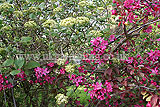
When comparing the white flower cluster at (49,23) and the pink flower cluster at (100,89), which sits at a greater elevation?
the white flower cluster at (49,23)

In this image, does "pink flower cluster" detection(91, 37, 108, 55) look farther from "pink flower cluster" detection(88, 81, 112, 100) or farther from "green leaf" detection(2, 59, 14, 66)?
"green leaf" detection(2, 59, 14, 66)

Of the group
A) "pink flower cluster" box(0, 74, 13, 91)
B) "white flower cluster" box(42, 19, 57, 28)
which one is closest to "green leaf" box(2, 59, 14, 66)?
"pink flower cluster" box(0, 74, 13, 91)

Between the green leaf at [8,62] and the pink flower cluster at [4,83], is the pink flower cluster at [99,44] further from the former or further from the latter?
the pink flower cluster at [4,83]

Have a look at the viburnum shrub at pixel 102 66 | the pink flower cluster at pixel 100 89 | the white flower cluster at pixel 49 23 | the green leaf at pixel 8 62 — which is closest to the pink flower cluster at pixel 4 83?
the viburnum shrub at pixel 102 66

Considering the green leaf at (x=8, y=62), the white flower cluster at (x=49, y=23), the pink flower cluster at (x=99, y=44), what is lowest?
the green leaf at (x=8, y=62)

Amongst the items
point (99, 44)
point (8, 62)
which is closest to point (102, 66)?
point (99, 44)

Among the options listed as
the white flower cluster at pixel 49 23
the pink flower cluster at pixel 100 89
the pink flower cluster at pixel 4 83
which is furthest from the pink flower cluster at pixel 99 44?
the pink flower cluster at pixel 4 83

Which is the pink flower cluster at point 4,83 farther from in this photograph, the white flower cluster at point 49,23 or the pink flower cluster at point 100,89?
the pink flower cluster at point 100,89

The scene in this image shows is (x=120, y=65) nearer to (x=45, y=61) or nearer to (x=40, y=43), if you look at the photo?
(x=45, y=61)

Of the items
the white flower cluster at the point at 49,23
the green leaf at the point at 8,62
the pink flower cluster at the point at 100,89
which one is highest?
the white flower cluster at the point at 49,23

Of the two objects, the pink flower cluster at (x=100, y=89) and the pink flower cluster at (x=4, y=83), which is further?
the pink flower cluster at (x=4, y=83)

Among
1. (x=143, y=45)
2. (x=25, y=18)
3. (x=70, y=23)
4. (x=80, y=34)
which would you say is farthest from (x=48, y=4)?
(x=143, y=45)

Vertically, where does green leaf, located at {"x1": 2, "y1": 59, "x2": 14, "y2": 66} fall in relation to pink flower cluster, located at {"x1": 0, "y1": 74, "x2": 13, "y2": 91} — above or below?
above

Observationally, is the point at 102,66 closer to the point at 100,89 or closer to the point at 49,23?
the point at 100,89
